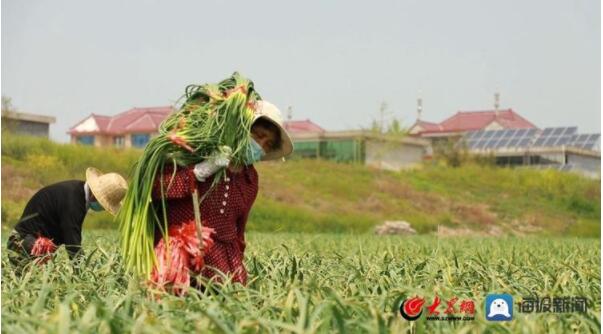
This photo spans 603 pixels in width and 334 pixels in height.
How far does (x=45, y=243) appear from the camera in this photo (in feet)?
18.2

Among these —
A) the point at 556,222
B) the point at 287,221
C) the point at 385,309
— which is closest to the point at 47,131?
the point at 287,221

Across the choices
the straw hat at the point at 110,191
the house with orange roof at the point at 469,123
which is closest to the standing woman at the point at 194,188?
the straw hat at the point at 110,191

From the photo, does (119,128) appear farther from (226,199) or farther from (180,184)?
(180,184)

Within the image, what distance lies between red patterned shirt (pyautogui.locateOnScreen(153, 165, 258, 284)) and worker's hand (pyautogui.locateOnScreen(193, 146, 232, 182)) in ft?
0.13

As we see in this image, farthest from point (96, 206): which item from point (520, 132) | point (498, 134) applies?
point (498, 134)

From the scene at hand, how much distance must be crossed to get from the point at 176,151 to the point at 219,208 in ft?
1.07

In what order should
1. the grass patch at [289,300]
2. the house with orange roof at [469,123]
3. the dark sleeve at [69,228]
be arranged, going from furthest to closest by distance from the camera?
the house with orange roof at [469,123], the dark sleeve at [69,228], the grass patch at [289,300]

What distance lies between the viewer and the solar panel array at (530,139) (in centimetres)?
3666

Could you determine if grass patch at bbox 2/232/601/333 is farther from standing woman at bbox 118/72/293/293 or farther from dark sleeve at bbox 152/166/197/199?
dark sleeve at bbox 152/166/197/199

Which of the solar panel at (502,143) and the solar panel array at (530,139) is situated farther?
the solar panel at (502,143)

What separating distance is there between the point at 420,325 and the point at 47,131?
32589 mm

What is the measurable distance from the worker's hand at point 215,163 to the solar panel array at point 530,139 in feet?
109

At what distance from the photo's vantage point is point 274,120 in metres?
4.38

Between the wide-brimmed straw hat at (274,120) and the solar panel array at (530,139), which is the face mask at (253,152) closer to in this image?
the wide-brimmed straw hat at (274,120)
